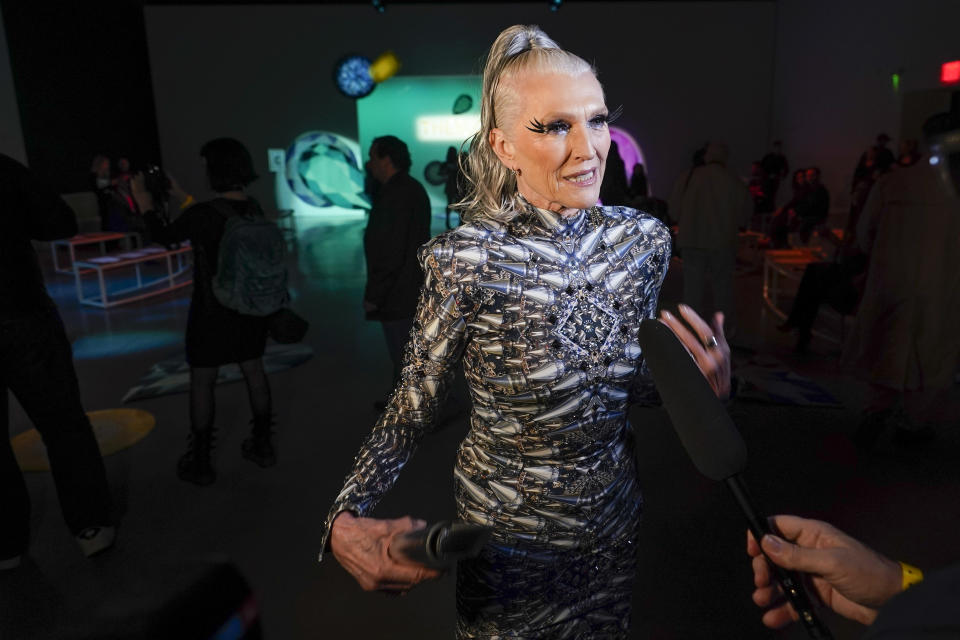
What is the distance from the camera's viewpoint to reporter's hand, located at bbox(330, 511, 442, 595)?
3.03ft

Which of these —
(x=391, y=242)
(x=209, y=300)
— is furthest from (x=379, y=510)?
(x=391, y=242)

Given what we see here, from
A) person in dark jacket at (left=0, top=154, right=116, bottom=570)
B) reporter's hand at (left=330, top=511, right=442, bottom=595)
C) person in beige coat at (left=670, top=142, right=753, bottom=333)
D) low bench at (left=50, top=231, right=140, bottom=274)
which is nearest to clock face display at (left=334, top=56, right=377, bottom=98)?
low bench at (left=50, top=231, right=140, bottom=274)

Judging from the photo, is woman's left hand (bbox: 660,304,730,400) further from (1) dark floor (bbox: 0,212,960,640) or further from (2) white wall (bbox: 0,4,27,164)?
(2) white wall (bbox: 0,4,27,164)

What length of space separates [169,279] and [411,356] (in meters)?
7.64

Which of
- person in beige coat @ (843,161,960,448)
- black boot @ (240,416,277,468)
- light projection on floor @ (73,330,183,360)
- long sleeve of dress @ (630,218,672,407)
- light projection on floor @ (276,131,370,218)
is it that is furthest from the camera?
light projection on floor @ (276,131,370,218)

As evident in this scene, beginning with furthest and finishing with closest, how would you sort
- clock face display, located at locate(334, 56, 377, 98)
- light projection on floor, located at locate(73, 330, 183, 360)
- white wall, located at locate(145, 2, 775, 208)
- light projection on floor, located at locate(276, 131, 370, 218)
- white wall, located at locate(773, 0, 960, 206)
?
1. light projection on floor, located at locate(276, 131, 370, 218)
2. clock face display, located at locate(334, 56, 377, 98)
3. white wall, located at locate(145, 2, 775, 208)
4. white wall, located at locate(773, 0, 960, 206)
5. light projection on floor, located at locate(73, 330, 183, 360)

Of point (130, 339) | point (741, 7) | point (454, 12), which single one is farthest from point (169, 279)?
point (741, 7)

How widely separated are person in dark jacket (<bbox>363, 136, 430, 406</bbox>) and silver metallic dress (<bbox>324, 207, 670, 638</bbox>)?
88.3 inches

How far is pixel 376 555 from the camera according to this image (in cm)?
97

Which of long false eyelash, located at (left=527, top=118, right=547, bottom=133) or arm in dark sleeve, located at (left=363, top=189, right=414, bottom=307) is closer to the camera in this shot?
long false eyelash, located at (left=527, top=118, right=547, bottom=133)

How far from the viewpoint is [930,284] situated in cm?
316

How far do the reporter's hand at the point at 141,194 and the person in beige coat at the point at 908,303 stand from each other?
343cm

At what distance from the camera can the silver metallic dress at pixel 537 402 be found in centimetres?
114

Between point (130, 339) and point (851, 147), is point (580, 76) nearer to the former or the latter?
point (130, 339)
